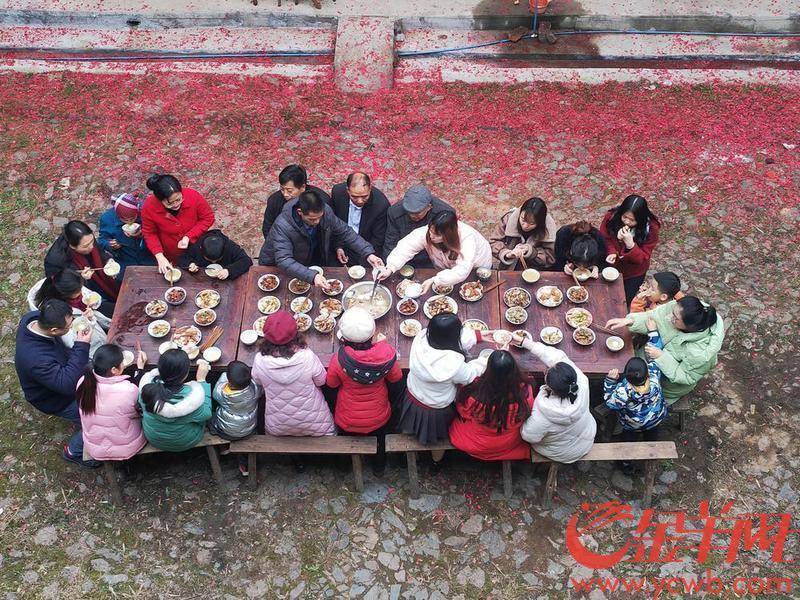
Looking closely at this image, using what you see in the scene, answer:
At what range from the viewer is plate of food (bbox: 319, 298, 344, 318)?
258 inches

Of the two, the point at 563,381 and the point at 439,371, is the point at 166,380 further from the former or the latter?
the point at 563,381

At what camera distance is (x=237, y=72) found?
443 inches

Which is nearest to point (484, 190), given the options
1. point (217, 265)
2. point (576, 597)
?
point (217, 265)

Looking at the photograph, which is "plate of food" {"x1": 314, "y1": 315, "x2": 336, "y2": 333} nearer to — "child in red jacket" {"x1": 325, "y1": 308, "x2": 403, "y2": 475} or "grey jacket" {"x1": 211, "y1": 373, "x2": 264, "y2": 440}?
"child in red jacket" {"x1": 325, "y1": 308, "x2": 403, "y2": 475}

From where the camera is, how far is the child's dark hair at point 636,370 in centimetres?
571

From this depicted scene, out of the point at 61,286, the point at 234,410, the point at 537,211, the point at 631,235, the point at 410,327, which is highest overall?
the point at 537,211

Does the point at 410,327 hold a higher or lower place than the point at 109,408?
higher

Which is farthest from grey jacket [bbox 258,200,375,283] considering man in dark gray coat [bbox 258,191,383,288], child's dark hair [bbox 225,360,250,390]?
child's dark hair [bbox 225,360,250,390]

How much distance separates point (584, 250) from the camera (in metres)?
6.60

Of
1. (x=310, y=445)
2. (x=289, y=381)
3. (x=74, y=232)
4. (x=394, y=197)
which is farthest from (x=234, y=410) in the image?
(x=394, y=197)

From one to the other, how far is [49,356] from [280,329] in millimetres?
2211

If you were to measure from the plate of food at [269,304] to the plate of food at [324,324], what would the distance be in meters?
0.47

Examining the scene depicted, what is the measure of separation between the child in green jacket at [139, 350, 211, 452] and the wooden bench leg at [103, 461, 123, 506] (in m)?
0.48

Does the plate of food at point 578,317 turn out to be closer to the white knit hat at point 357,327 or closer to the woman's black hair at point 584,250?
the woman's black hair at point 584,250
